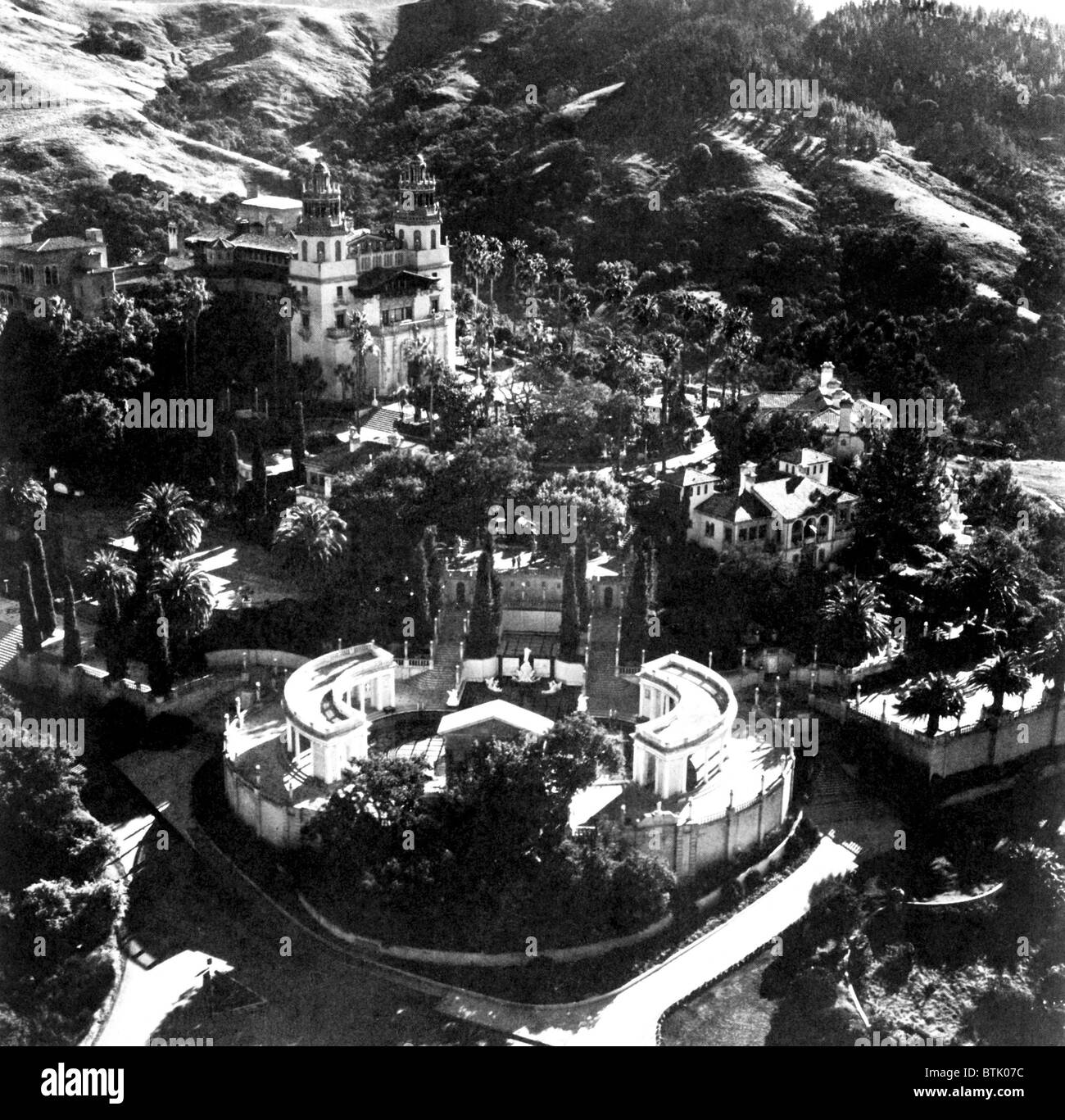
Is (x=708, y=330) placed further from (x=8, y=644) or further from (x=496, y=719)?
(x=8, y=644)

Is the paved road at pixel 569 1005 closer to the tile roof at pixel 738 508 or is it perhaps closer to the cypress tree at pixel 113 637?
the cypress tree at pixel 113 637

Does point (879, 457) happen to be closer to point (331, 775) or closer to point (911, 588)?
point (911, 588)

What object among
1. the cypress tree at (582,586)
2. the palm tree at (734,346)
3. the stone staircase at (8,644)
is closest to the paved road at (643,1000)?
the cypress tree at (582,586)

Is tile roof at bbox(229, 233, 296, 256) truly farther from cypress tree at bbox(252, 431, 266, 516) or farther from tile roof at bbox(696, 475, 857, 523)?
tile roof at bbox(696, 475, 857, 523)

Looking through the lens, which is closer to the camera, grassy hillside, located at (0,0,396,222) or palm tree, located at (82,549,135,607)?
palm tree, located at (82,549,135,607)

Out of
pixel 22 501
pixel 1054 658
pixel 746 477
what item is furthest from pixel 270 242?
pixel 1054 658

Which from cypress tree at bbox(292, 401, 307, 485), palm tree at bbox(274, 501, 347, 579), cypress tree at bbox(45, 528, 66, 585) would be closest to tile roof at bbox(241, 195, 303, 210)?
cypress tree at bbox(292, 401, 307, 485)

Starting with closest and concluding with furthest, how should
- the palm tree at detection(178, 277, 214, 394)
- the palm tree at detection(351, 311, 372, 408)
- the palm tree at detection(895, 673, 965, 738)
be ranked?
the palm tree at detection(895, 673, 965, 738)
the palm tree at detection(178, 277, 214, 394)
the palm tree at detection(351, 311, 372, 408)
